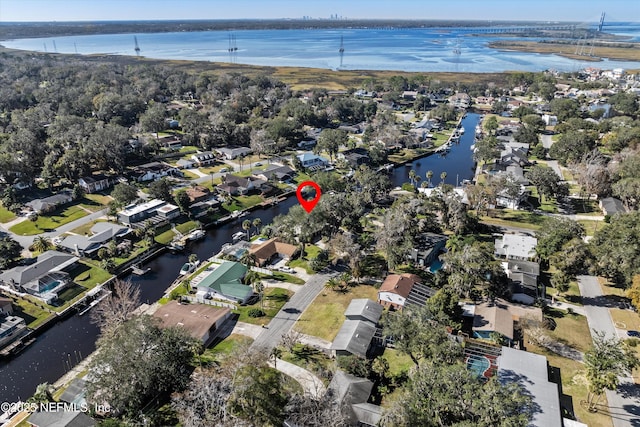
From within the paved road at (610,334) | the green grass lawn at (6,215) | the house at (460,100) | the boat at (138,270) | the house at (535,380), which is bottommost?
the boat at (138,270)

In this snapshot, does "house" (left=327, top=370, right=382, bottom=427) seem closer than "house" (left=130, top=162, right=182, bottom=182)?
Yes

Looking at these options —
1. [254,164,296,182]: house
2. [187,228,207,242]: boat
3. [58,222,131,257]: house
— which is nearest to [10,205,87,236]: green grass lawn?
[58,222,131,257]: house

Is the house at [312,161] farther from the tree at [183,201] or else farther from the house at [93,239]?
the house at [93,239]

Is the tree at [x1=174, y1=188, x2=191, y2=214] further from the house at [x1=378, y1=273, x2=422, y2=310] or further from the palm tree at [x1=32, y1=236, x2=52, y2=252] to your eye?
the house at [x1=378, y1=273, x2=422, y2=310]

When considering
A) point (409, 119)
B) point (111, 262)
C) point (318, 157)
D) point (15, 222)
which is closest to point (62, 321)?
point (111, 262)

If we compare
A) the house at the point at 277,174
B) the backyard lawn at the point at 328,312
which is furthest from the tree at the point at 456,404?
the house at the point at 277,174

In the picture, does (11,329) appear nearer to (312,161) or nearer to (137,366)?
(137,366)
